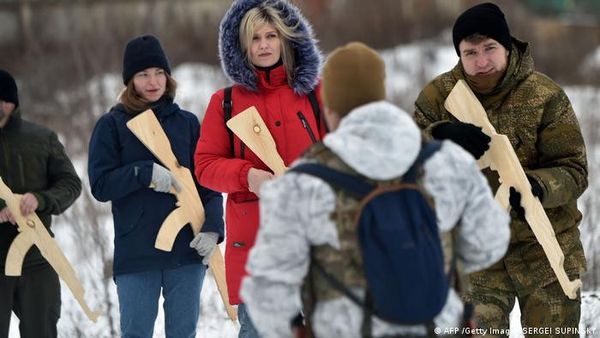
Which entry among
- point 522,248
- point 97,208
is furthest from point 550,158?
point 97,208

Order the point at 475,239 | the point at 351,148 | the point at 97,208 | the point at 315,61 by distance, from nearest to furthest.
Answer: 1. the point at 351,148
2. the point at 475,239
3. the point at 315,61
4. the point at 97,208

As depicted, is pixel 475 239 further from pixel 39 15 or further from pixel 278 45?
pixel 39 15

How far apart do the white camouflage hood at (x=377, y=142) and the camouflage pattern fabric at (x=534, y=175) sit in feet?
3.71

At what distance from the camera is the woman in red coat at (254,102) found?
3467 mm

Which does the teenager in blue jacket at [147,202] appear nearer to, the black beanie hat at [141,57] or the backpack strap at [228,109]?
the black beanie hat at [141,57]

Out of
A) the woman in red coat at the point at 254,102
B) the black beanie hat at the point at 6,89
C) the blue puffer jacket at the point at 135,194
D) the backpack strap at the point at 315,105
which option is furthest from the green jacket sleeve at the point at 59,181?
the backpack strap at the point at 315,105

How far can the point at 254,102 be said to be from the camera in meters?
3.52

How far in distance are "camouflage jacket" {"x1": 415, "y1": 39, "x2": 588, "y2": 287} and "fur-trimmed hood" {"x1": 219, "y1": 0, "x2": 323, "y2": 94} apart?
48cm

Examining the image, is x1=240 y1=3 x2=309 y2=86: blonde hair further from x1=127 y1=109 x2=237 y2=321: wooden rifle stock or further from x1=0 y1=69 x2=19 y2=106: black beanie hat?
x1=0 y1=69 x2=19 y2=106: black beanie hat

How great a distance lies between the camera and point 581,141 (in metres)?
Answer: 3.47

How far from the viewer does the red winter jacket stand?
3.44 metres

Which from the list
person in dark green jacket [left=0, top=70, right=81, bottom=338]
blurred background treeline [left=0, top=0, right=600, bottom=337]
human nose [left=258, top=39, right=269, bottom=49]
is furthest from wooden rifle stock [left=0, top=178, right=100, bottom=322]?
blurred background treeline [left=0, top=0, right=600, bottom=337]

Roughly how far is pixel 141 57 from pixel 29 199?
0.79 metres

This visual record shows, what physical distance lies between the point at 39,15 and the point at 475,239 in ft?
48.4
